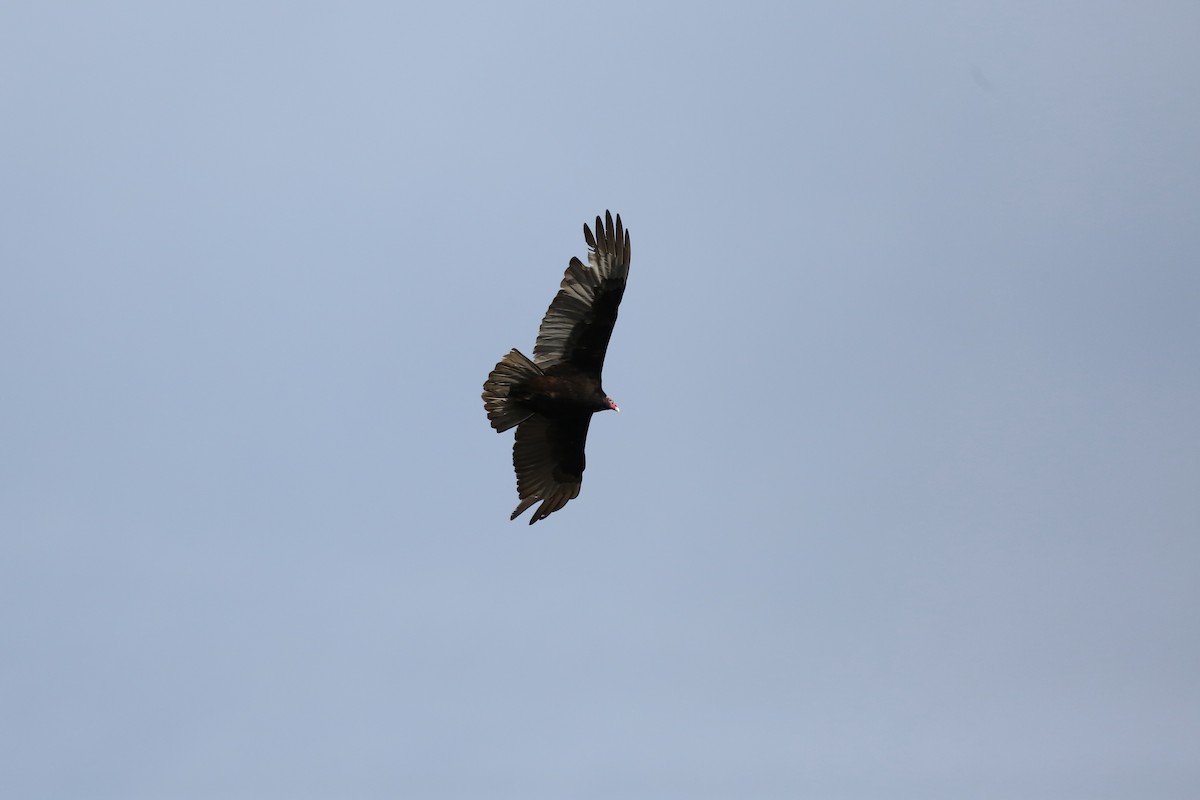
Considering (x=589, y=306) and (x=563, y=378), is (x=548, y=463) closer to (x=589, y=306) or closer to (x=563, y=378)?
(x=563, y=378)

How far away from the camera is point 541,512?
2705cm

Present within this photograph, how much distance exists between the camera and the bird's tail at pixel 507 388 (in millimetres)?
25422

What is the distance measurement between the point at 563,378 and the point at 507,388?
83cm

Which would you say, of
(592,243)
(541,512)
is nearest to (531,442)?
(541,512)

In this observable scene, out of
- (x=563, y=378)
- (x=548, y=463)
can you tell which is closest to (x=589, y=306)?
(x=563, y=378)

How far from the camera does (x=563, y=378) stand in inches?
1018

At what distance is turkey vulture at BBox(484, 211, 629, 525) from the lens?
998 inches

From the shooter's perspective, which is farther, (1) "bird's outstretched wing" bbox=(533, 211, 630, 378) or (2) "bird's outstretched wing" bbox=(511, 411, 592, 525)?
(2) "bird's outstretched wing" bbox=(511, 411, 592, 525)

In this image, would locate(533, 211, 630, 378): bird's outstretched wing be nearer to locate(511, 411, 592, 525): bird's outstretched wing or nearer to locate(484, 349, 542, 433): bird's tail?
locate(484, 349, 542, 433): bird's tail

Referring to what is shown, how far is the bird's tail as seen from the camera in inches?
1001

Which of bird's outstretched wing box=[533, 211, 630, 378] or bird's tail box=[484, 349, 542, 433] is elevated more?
bird's outstretched wing box=[533, 211, 630, 378]

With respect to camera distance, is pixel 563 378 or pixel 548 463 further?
pixel 548 463

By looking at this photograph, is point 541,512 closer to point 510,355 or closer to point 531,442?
point 531,442

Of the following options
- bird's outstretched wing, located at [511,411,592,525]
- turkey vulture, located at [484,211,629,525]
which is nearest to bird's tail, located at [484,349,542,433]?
turkey vulture, located at [484,211,629,525]
